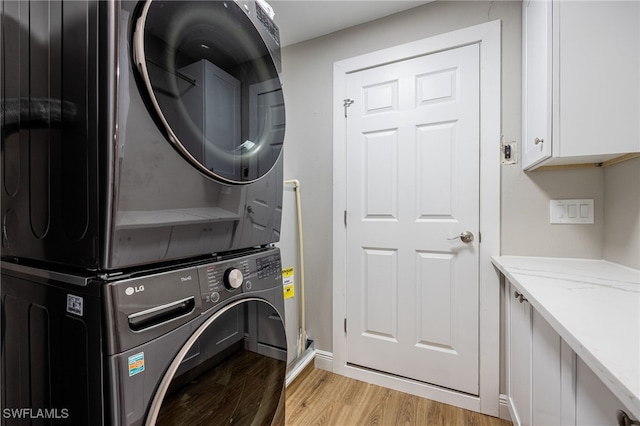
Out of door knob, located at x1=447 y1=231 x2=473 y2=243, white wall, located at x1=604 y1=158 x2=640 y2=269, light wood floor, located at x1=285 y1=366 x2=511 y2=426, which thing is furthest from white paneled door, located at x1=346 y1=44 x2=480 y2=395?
white wall, located at x1=604 y1=158 x2=640 y2=269

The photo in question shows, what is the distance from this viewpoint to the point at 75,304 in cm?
55

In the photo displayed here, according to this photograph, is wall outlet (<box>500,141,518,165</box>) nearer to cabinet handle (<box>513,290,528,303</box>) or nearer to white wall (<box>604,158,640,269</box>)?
white wall (<box>604,158,640,269</box>)

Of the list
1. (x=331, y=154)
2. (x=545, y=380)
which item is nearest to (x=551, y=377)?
(x=545, y=380)

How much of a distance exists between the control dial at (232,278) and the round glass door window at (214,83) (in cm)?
24

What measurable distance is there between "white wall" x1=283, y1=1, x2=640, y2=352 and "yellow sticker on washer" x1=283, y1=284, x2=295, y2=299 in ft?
0.78

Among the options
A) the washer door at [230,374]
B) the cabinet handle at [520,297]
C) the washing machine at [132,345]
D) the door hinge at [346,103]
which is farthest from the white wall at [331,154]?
the washing machine at [132,345]

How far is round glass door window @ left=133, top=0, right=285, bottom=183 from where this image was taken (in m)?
0.58

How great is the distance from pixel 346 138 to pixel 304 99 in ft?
1.55

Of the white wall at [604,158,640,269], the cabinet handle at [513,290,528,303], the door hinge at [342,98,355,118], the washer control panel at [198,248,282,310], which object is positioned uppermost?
the door hinge at [342,98,355,118]

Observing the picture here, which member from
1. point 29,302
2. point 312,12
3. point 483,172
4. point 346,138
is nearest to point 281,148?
point 29,302

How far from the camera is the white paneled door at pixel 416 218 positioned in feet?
5.35

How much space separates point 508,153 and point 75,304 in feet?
6.25

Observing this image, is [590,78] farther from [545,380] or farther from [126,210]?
[126,210]

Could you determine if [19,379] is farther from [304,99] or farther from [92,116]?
[304,99]
